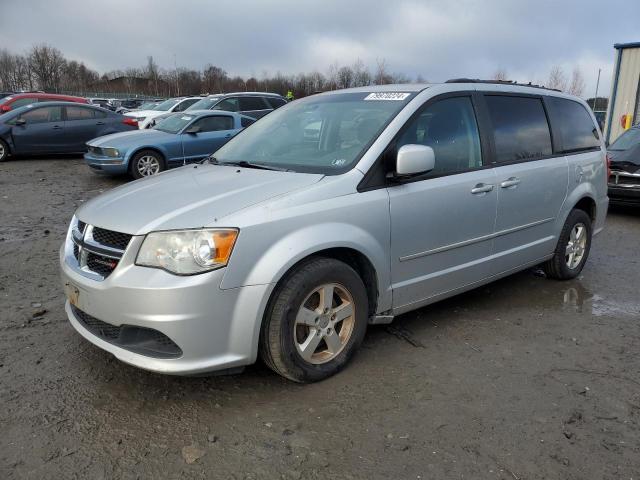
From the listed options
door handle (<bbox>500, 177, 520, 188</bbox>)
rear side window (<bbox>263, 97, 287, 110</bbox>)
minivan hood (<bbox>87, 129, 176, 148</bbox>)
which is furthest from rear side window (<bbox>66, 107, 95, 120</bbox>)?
door handle (<bbox>500, 177, 520, 188</bbox>)

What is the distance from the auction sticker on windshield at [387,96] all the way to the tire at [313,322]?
4.41ft

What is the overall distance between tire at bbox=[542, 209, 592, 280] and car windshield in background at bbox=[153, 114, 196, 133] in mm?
7920

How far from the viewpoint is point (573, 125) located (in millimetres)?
5133

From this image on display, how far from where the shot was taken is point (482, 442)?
8.81 ft

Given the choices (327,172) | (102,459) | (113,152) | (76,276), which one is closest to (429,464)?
(102,459)

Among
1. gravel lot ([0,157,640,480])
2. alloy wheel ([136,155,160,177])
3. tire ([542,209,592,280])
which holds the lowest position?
gravel lot ([0,157,640,480])

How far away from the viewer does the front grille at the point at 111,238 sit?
9.37 ft

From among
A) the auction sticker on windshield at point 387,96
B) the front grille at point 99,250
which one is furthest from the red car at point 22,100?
the front grille at point 99,250

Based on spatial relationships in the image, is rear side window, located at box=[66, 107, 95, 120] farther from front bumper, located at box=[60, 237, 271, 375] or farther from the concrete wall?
the concrete wall

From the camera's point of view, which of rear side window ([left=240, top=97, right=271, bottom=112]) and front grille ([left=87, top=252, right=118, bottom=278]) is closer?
front grille ([left=87, top=252, right=118, bottom=278])

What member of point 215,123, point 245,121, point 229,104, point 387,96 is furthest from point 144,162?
point 387,96

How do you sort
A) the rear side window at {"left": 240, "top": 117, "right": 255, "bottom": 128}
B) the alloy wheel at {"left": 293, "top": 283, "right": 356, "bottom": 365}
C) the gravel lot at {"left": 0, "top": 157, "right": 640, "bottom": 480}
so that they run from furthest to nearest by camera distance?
the rear side window at {"left": 240, "top": 117, "right": 255, "bottom": 128}, the alloy wheel at {"left": 293, "top": 283, "right": 356, "bottom": 365}, the gravel lot at {"left": 0, "top": 157, "right": 640, "bottom": 480}

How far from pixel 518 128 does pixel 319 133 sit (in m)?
1.76

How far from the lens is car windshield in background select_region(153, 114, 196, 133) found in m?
10.9
